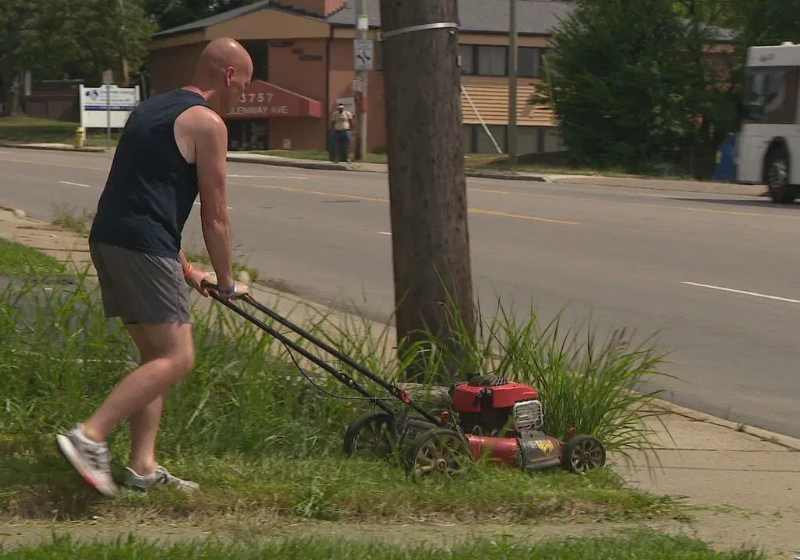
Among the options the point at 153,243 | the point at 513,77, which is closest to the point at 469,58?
the point at 513,77

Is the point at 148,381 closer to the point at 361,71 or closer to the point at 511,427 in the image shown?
the point at 511,427

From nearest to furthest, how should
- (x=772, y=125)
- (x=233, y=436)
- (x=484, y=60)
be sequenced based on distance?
(x=233, y=436) < (x=772, y=125) < (x=484, y=60)

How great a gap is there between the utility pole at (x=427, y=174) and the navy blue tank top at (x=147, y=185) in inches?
75.4

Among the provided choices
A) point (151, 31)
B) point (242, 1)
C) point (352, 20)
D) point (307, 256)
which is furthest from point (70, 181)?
point (242, 1)

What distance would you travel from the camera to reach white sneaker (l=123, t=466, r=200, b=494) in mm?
5383

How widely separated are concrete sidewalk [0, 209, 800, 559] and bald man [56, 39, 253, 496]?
195 centimetres

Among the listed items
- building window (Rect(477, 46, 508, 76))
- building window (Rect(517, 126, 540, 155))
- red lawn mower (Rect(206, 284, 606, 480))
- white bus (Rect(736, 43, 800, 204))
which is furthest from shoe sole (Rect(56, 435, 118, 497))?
building window (Rect(517, 126, 540, 155))

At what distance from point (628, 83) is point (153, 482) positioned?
3700cm

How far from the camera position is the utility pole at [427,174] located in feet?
23.0

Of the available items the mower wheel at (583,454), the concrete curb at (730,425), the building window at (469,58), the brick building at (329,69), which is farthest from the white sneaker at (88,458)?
the building window at (469,58)

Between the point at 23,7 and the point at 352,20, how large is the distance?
21497mm

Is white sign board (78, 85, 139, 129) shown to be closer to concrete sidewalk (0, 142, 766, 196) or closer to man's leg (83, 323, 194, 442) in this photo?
concrete sidewalk (0, 142, 766, 196)

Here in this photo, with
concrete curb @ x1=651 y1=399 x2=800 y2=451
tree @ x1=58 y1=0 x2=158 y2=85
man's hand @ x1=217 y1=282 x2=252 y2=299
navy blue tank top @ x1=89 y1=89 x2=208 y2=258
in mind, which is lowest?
concrete curb @ x1=651 y1=399 x2=800 y2=451

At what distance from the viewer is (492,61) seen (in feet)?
185
